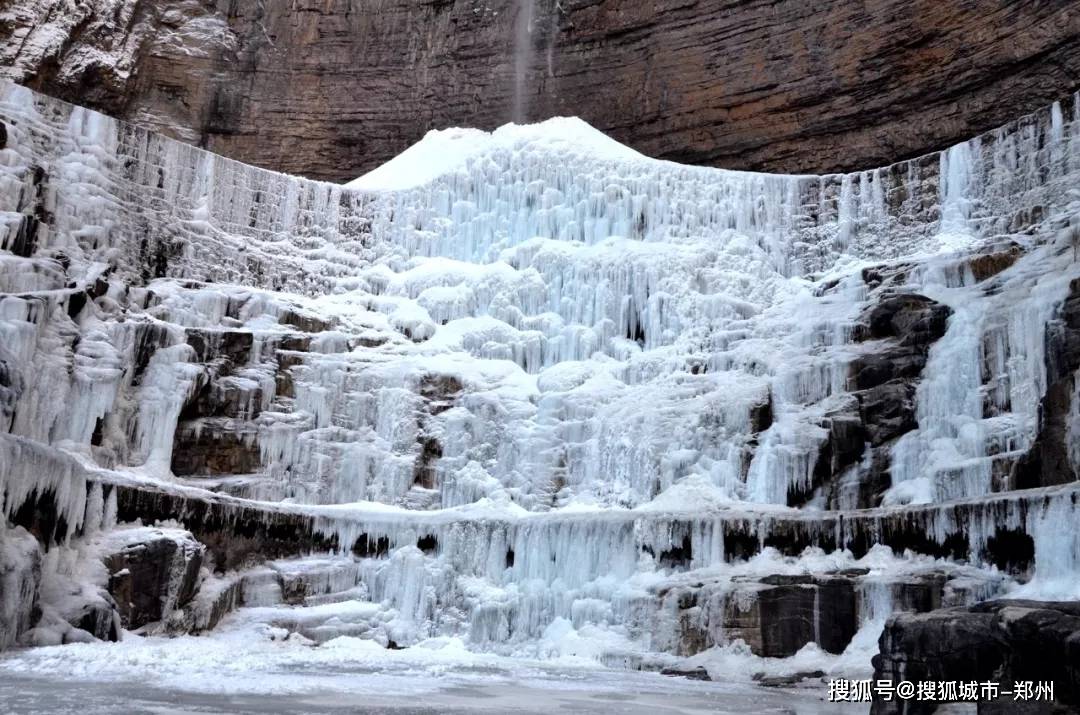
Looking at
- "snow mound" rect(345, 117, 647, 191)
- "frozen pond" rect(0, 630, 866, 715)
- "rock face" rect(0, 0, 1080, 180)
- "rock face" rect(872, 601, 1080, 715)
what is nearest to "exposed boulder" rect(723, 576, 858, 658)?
"frozen pond" rect(0, 630, 866, 715)

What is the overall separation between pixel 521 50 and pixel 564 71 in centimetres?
176

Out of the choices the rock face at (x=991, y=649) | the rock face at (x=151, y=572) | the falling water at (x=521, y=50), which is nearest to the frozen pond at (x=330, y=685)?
the rock face at (x=151, y=572)

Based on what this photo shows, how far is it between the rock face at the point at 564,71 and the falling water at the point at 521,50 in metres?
0.07

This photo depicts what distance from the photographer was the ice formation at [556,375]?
17453 millimetres

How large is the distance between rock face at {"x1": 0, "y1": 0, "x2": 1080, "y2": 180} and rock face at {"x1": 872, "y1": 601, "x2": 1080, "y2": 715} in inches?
896

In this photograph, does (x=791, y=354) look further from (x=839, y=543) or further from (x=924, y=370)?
(x=839, y=543)

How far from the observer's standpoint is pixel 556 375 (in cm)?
2523

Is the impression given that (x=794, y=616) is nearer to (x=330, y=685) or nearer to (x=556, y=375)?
(x=330, y=685)

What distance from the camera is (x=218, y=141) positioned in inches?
1453

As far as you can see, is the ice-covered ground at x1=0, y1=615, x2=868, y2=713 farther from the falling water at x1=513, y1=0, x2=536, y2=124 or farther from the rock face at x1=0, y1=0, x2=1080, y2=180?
the falling water at x1=513, y1=0, x2=536, y2=124

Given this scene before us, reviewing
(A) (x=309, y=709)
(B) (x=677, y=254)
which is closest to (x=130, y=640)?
(A) (x=309, y=709)

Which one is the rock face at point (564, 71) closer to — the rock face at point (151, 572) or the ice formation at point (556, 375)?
the ice formation at point (556, 375)

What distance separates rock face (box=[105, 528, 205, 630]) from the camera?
53.8 ft

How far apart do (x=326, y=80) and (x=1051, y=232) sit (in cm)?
2416
